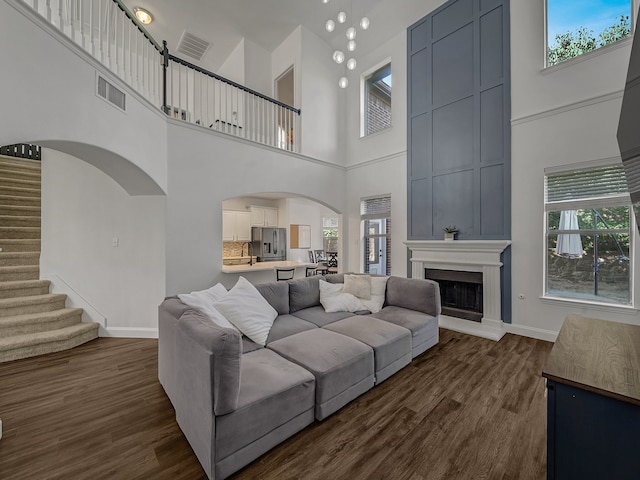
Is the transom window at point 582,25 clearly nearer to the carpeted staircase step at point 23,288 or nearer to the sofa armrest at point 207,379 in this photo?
the sofa armrest at point 207,379

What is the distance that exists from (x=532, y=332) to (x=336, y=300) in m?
2.84

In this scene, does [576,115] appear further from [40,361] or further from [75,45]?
[40,361]

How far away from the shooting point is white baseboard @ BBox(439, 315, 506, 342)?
388 centimetres

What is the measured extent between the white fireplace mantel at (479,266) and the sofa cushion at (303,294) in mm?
2259

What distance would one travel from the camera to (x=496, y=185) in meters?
4.14

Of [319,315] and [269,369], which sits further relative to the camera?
[319,315]

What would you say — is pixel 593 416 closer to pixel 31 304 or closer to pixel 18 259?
pixel 31 304

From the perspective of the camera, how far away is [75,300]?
389 centimetres

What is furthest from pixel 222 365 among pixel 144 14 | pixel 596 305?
pixel 144 14

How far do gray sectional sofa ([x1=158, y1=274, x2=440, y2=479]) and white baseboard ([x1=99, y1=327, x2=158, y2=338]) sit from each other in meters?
1.58

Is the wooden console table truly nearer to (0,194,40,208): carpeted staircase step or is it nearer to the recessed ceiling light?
(0,194,40,208): carpeted staircase step

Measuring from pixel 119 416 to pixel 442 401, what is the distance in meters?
2.63

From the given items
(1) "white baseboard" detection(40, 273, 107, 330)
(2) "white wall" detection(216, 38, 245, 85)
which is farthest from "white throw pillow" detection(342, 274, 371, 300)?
(2) "white wall" detection(216, 38, 245, 85)

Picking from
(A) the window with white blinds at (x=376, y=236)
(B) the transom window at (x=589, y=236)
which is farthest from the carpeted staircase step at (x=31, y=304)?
(B) the transom window at (x=589, y=236)
